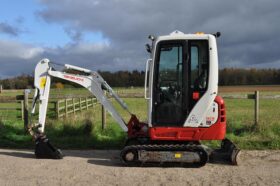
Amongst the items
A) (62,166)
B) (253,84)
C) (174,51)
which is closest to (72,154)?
(62,166)

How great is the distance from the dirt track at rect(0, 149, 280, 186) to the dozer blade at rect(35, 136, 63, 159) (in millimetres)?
201

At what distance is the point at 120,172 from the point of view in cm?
850

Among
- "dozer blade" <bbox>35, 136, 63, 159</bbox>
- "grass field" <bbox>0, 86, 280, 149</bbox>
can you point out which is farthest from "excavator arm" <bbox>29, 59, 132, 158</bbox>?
"grass field" <bbox>0, 86, 280, 149</bbox>

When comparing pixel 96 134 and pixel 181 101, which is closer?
pixel 181 101

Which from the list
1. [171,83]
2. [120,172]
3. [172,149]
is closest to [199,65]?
[171,83]

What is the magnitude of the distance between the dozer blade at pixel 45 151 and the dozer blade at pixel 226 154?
11.3 feet

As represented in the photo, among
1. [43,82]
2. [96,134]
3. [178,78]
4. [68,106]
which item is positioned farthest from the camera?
[68,106]

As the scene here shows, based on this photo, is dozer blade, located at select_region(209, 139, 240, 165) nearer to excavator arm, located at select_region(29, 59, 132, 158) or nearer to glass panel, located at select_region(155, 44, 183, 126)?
glass panel, located at select_region(155, 44, 183, 126)

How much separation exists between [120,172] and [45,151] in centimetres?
230

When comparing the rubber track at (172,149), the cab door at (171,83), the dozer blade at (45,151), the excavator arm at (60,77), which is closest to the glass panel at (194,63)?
the cab door at (171,83)

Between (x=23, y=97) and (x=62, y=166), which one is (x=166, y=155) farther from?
(x=23, y=97)

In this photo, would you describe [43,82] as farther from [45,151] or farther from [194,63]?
[194,63]

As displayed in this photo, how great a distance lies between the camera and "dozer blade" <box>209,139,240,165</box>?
9.16 meters

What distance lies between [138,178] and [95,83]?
3102 millimetres
